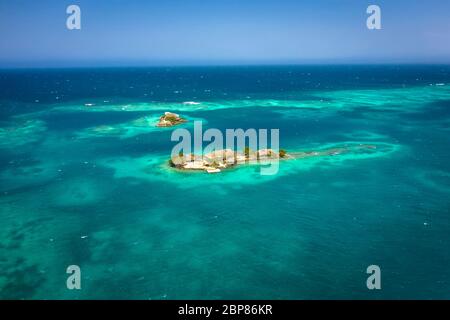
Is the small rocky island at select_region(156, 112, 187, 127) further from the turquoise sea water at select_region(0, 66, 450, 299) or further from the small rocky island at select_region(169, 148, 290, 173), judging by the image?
the small rocky island at select_region(169, 148, 290, 173)

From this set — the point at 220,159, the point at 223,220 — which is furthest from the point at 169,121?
the point at 223,220

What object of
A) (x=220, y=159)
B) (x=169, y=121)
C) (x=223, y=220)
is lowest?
(x=223, y=220)

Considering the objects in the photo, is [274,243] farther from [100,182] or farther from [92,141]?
[92,141]

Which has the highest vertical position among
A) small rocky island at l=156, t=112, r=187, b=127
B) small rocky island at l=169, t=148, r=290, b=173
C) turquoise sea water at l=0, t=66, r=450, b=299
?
small rocky island at l=156, t=112, r=187, b=127

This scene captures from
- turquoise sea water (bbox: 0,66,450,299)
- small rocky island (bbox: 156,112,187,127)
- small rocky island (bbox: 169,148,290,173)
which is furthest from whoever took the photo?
small rocky island (bbox: 156,112,187,127)

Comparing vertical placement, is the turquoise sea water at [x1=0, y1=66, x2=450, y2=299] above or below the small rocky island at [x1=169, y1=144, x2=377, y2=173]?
below

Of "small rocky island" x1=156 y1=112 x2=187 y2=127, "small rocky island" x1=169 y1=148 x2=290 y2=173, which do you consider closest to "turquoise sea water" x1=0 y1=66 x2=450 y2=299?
"small rocky island" x1=169 y1=148 x2=290 y2=173

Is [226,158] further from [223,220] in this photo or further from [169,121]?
[169,121]

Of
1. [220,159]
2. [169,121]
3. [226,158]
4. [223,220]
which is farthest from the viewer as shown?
[169,121]

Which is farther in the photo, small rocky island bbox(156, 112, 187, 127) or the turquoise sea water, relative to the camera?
small rocky island bbox(156, 112, 187, 127)

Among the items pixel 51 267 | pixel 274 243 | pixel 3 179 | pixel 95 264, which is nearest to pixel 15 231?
pixel 51 267
